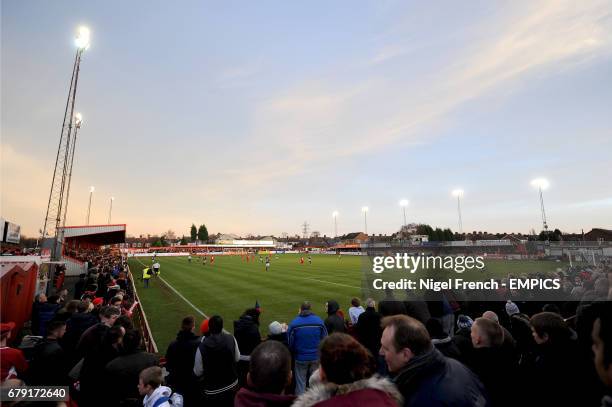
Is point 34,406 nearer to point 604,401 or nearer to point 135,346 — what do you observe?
point 135,346

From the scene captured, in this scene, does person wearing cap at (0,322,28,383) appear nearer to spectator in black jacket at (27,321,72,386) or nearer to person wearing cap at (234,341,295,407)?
spectator in black jacket at (27,321,72,386)

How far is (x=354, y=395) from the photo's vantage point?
187 centimetres

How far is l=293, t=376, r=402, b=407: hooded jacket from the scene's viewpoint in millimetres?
1828

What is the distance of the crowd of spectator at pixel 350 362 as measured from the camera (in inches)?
84.7

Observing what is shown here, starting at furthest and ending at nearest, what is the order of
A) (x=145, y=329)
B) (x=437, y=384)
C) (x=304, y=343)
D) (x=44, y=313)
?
(x=145, y=329) < (x=44, y=313) < (x=304, y=343) < (x=437, y=384)

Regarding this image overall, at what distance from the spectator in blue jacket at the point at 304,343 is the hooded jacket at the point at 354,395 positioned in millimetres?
4274

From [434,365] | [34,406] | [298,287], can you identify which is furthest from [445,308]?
[298,287]

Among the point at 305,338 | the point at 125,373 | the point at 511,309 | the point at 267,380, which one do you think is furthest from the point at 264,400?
the point at 511,309

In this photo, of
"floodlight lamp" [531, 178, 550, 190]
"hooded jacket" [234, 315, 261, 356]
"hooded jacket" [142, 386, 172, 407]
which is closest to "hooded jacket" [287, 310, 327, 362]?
"hooded jacket" [234, 315, 261, 356]

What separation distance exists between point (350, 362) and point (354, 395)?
0.25 metres

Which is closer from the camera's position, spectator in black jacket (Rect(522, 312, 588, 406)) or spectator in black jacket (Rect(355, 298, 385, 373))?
spectator in black jacket (Rect(522, 312, 588, 406))

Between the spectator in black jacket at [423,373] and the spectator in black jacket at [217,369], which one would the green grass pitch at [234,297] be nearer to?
the spectator in black jacket at [217,369]

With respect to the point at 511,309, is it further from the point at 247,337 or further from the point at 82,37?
the point at 82,37

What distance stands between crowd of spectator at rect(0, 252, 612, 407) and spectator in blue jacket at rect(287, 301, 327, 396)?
0.02 metres
